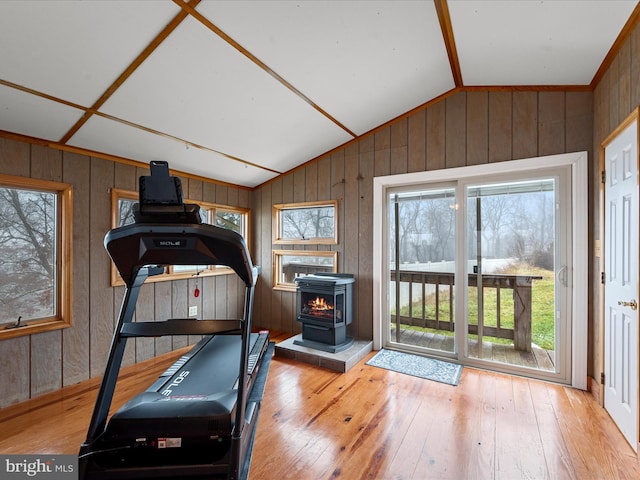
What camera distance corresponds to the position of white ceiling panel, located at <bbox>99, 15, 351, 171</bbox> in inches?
78.7

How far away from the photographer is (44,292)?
2.59 m

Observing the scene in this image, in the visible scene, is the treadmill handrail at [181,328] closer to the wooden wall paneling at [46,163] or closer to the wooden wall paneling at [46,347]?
the wooden wall paneling at [46,347]

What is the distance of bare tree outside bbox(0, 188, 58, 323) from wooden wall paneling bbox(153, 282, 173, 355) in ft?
2.85

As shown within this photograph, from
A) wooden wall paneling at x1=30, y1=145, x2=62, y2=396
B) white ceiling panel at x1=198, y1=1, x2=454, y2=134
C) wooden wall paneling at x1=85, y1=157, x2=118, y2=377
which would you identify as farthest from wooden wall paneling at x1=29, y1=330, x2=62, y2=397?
white ceiling panel at x1=198, y1=1, x2=454, y2=134

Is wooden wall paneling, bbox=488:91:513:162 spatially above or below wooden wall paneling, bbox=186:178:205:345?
above

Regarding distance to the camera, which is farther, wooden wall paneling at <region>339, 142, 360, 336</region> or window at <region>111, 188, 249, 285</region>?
wooden wall paneling at <region>339, 142, 360, 336</region>

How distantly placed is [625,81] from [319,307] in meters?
3.11

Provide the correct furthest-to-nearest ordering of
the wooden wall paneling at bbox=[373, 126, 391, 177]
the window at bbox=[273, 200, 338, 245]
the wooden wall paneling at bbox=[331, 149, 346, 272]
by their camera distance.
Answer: the window at bbox=[273, 200, 338, 245] < the wooden wall paneling at bbox=[331, 149, 346, 272] < the wooden wall paneling at bbox=[373, 126, 391, 177]

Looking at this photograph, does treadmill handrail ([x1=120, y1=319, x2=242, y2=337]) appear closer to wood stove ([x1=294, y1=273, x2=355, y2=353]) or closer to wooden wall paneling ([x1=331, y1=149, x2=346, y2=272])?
wood stove ([x1=294, y1=273, x2=355, y2=353])

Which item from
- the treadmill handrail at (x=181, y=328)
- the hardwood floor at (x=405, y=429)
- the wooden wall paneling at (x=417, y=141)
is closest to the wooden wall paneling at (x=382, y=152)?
the wooden wall paneling at (x=417, y=141)

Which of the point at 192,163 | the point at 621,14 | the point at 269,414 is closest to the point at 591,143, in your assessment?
the point at 621,14

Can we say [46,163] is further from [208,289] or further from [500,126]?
[500,126]

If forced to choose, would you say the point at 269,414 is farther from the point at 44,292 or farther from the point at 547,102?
the point at 547,102

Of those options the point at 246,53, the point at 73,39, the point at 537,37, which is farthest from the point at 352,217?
the point at 73,39
